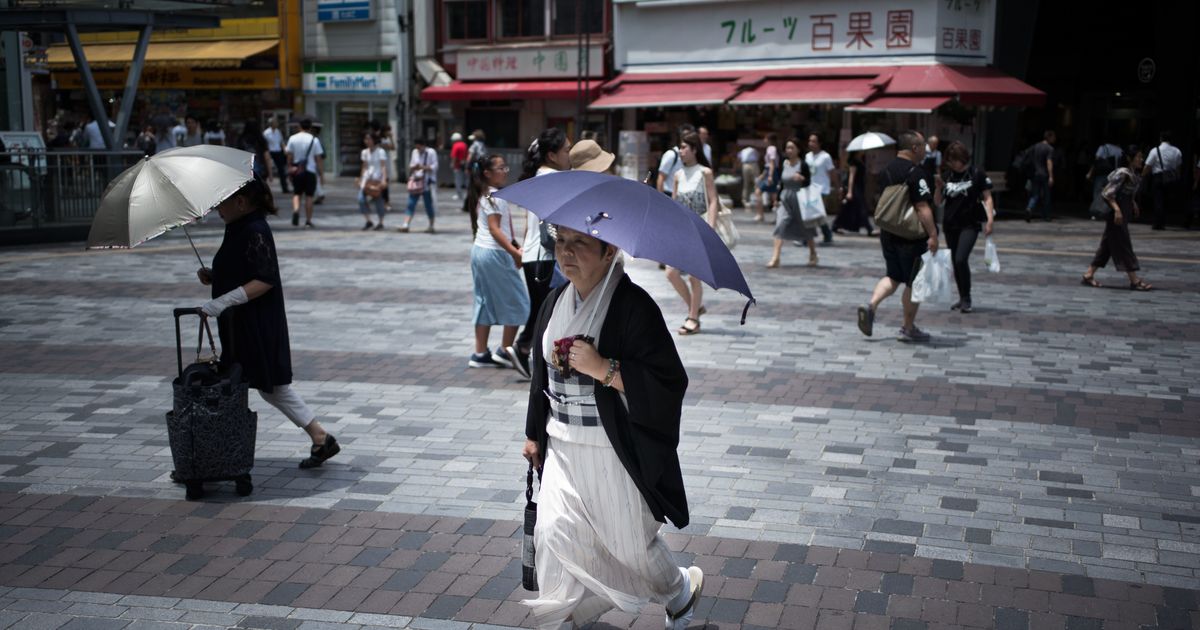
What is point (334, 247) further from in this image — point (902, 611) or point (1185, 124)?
point (1185, 124)

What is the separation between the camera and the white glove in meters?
5.63

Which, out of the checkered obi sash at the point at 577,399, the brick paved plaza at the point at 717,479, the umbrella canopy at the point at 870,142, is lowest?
the brick paved plaza at the point at 717,479

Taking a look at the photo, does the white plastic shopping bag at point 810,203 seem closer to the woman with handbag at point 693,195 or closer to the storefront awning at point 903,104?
the woman with handbag at point 693,195

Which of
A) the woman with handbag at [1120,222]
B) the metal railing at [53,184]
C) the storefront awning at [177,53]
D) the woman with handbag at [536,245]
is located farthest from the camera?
the storefront awning at [177,53]

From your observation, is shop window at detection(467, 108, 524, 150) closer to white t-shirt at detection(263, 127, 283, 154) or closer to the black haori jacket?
white t-shirt at detection(263, 127, 283, 154)

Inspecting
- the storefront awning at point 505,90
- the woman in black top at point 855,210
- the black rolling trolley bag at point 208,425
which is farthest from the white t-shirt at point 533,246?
the storefront awning at point 505,90

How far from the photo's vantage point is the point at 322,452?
6207 millimetres

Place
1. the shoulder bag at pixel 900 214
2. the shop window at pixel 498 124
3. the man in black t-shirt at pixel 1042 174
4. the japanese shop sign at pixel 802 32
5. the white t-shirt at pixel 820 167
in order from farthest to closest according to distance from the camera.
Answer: the shop window at pixel 498 124 < the japanese shop sign at pixel 802 32 < the man in black t-shirt at pixel 1042 174 < the white t-shirt at pixel 820 167 < the shoulder bag at pixel 900 214

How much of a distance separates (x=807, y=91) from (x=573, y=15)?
8.97m

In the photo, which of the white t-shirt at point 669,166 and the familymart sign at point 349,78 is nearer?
the white t-shirt at point 669,166

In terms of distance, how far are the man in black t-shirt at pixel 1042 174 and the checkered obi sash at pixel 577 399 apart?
68.6ft

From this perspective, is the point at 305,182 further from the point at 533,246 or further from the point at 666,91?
the point at 533,246

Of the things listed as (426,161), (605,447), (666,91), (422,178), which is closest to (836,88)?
(666,91)

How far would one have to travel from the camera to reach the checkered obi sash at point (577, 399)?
3.89 m
